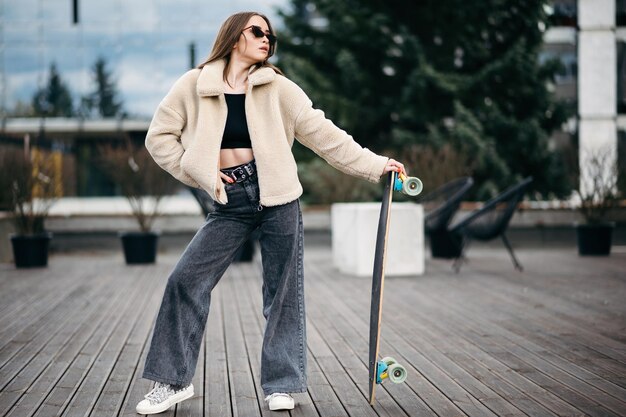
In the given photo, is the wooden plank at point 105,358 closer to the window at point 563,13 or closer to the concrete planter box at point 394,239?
the concrete planter box at point 394,239

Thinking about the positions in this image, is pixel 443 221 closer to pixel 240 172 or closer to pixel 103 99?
pixel 240 172

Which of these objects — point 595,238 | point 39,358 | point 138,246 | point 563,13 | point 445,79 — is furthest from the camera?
point 563,13

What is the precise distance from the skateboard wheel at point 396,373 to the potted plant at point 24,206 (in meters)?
7.41

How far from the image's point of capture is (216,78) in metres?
3.57

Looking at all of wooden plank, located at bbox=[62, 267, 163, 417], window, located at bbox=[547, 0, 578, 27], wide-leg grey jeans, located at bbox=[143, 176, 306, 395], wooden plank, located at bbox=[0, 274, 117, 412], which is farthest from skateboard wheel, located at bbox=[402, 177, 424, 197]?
window, located at bbox=[547, 0, 578, 27]

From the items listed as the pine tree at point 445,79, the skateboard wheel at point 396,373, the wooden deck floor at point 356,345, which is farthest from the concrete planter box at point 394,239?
the pine tree at point 445,79

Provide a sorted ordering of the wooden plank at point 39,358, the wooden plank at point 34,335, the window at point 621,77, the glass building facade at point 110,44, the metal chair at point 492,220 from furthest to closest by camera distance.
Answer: the glass building facade at point 110,44 → the window at point 621,77 → the metal chair at point 492,220 → the wooden plank at point 34,335 → the wooden plank at point 39,358

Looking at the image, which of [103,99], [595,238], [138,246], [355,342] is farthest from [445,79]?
[103,99]

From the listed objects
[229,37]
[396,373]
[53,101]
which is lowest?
[396,373]

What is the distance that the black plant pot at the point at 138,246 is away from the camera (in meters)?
10.7

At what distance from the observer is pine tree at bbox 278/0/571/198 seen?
622 inches

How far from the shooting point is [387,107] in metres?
17.1

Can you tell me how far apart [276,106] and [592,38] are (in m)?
19.6

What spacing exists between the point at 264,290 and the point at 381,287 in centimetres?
56
